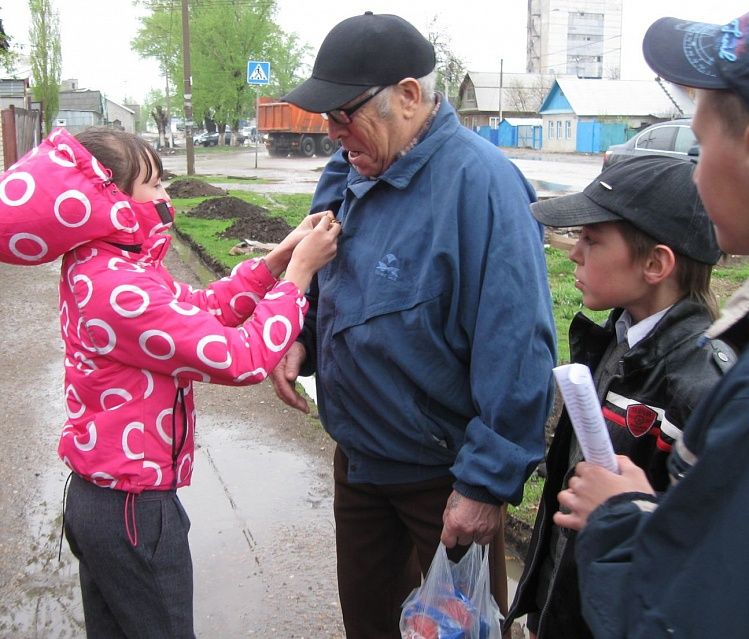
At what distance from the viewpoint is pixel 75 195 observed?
2031 mm

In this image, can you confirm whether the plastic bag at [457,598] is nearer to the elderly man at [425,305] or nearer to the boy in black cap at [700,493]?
the elderly man at [425,305]

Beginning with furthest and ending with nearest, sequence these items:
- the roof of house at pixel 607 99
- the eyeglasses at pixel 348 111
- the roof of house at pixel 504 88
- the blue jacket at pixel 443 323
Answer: the roof of house at pixel 504 88 → the roof of house at pixel 607 99 → the eyeglasses at pixel 348 111 → the blue jacket at pixel 443 323

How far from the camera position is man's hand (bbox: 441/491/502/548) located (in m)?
2.18

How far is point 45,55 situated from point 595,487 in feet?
146

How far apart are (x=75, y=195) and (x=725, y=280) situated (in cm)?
806

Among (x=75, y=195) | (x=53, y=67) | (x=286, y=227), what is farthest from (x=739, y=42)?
(x=53, y=67)

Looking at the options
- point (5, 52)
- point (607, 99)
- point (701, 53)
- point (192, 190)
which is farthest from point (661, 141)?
point (607, 99)

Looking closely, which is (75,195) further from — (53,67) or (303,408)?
(53,67)

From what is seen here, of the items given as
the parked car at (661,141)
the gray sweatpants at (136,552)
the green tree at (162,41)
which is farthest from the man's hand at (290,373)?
the green tree at (162,41)

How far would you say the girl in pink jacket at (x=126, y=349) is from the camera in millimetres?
2066

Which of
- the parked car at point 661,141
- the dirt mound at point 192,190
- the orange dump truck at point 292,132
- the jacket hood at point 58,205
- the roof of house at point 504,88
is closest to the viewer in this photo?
the jacket hood at point 58,205

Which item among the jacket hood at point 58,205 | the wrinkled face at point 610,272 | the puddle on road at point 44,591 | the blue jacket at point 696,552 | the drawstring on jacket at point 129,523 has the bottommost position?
the puddle on road at point 44,591

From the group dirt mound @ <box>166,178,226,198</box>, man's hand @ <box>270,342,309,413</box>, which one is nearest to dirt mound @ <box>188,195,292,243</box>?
dirt mound @ <box>166,178,226,198</box>

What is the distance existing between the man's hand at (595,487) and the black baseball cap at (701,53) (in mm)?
632
